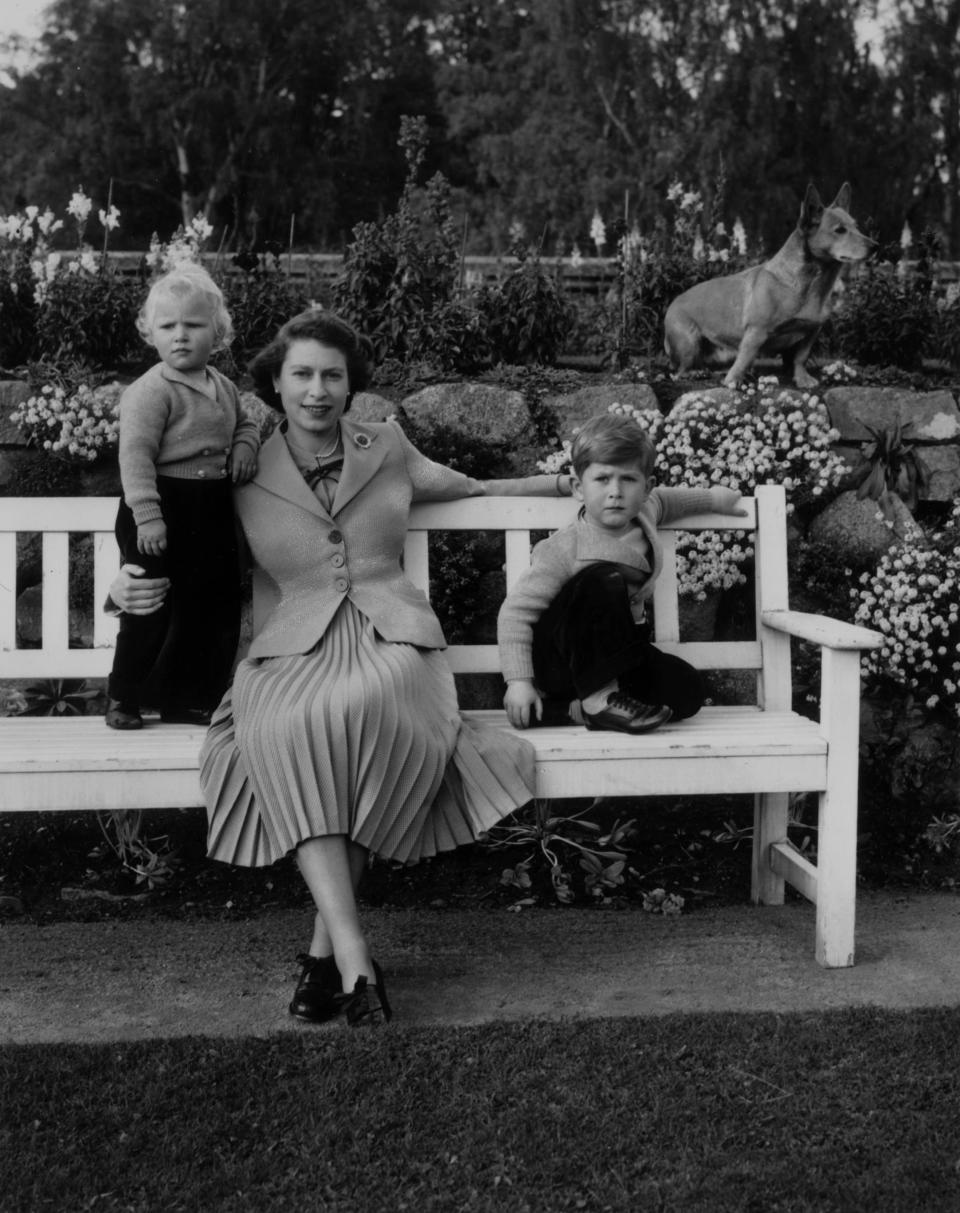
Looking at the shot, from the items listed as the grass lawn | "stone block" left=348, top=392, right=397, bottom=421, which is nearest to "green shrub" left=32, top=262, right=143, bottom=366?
"stone block" left=348, top=392, right=397, bottom=421

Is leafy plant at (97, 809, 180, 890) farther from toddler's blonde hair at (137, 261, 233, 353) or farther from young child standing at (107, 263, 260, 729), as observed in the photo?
toddler's blonde hair at (137, 261, 233, 353)

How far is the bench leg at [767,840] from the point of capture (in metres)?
3.88

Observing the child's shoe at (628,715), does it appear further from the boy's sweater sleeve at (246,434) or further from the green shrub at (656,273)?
the green shrub at (656,273)

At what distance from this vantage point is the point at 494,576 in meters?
4.78

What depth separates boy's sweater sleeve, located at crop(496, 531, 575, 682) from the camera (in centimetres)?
352

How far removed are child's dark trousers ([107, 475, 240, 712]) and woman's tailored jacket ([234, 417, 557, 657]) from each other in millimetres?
93

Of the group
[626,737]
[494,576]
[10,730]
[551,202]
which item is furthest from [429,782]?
[551,202]

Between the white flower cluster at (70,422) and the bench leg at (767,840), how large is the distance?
2.70 meters

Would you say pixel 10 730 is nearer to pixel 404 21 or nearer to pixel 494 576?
pixel 494 576

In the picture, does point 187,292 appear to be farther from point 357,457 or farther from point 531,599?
point 531,599

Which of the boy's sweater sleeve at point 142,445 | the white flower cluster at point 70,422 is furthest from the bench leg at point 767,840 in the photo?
the white flower cluster at point 70,422

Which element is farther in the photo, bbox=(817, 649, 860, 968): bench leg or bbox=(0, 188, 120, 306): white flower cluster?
bbox=(0, 188, 120, 306): white flower cluster

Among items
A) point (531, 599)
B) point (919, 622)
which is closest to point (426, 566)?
point (531, 599)

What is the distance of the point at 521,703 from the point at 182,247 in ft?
11.9
